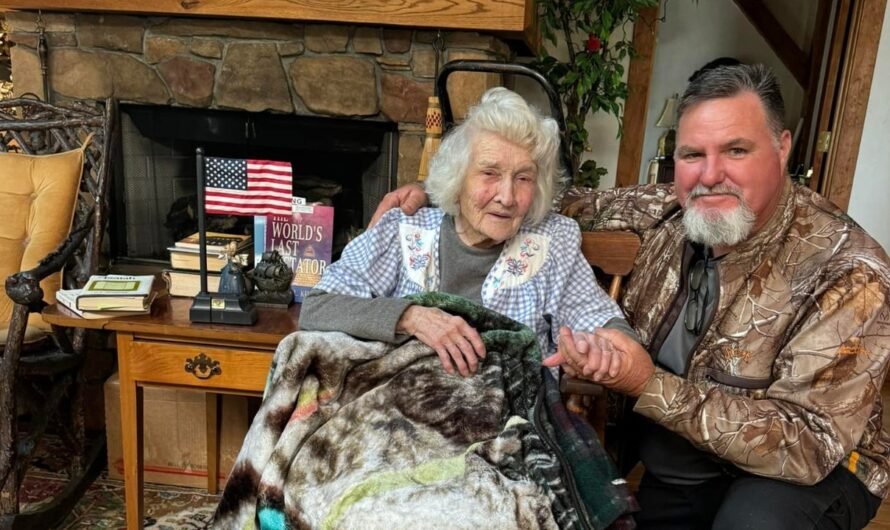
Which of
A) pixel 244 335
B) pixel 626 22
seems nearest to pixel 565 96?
pixel 626 22

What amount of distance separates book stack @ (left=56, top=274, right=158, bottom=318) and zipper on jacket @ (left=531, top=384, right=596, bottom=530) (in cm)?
104

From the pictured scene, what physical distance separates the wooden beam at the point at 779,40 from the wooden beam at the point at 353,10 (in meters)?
3.66

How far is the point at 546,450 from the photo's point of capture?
1107 mm

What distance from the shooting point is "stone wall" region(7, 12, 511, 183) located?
6.84 feet

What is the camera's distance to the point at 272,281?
170 cm

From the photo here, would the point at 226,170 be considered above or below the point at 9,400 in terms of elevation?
above

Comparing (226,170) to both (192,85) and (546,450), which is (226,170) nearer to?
(192,85)

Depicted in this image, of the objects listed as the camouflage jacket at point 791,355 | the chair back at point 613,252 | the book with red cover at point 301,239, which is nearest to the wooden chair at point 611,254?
the chair back at point 613,252

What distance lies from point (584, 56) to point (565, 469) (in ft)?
6.96

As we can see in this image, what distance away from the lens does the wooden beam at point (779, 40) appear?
4.74m

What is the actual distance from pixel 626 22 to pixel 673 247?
6.04ft

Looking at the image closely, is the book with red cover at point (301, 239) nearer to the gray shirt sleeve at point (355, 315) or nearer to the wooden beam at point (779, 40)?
the gray shirt sleeve at point (355, 315)

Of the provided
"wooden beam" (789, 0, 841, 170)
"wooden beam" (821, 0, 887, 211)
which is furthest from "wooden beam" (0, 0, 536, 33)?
"wooden beam" (789, 0, 841, 170)

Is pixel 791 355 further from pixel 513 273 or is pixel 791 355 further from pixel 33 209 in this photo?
pixel 33 209
